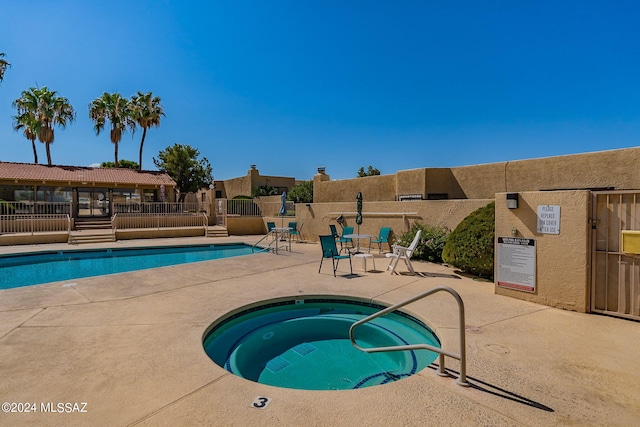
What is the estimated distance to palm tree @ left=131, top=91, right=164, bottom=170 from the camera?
27.3 metres

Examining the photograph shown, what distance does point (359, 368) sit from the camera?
3.77 meters

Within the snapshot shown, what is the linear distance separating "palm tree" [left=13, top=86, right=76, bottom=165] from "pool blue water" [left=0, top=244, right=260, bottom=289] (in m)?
18.6

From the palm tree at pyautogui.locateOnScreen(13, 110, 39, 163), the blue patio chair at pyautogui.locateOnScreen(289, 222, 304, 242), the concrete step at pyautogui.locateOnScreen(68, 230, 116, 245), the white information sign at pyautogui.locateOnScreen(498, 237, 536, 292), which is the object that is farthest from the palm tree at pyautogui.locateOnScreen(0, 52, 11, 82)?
the white information sign at pyautogui.locateOnScreen(498, 237, 536, 292)

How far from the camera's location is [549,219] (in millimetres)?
4953

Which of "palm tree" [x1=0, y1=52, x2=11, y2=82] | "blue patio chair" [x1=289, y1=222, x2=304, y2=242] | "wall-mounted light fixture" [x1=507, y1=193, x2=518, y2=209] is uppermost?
"palm tree" [x1=0, y1=52, x2=11, y2=82]

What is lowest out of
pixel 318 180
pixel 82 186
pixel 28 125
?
pixel 82 186

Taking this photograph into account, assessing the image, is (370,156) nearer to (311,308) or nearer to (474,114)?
(474,114)

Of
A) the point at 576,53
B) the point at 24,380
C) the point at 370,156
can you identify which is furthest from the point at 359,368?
the point at 370,156

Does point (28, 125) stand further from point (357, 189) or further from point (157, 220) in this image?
point (357, 189)

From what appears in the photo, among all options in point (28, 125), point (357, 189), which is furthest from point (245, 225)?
point (28, 125)

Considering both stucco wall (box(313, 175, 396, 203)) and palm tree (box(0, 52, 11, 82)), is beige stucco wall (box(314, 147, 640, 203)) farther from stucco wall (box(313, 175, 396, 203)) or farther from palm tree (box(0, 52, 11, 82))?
palm tree (box(0, 52, 11, 82))

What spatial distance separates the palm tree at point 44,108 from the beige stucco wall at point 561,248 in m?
32.7

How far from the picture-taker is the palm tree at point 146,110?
27281 mm

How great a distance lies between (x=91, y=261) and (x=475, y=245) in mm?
13261
